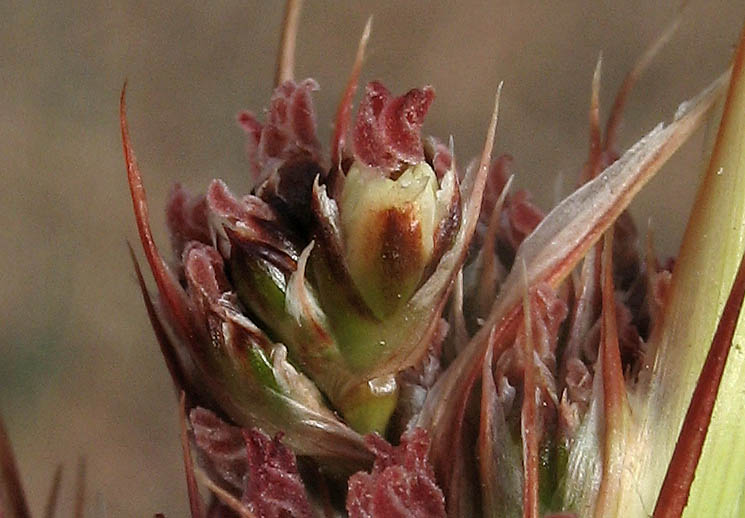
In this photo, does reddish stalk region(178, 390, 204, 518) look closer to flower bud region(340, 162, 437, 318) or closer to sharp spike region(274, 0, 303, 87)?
flower bud region(340, 162, 437, 318)

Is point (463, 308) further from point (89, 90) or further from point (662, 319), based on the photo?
point (89, 90)

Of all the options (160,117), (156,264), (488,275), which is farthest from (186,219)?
(160,117)

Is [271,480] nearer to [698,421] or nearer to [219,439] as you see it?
[219,439]

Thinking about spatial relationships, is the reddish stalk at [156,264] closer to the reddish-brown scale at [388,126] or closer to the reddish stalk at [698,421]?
the reddish-brown scale at [388,126]

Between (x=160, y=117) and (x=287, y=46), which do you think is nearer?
(x=287, y=46)

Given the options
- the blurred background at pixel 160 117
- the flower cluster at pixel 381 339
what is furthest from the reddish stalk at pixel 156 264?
the blurred background at pixel 160 117
